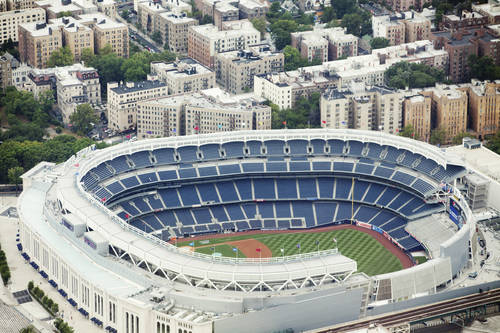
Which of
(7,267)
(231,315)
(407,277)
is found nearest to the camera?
(231,315)

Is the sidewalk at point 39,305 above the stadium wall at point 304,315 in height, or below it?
below

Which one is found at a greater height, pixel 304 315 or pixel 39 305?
pixel 304 315

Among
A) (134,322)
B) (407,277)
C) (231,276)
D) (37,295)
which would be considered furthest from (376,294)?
(37,295)

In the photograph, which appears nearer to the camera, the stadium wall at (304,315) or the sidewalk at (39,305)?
the stadium wall at (304,315)

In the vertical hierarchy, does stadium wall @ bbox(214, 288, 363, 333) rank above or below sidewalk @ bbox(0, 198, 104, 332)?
above

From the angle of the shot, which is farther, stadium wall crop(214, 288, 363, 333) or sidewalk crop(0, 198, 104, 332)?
sidewalk crop(0, 198, 104, 332)

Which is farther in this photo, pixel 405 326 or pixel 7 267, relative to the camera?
pixel 7 267

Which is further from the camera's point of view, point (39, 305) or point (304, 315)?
point (39, 305)

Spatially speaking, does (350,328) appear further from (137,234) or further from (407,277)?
(137,234)
